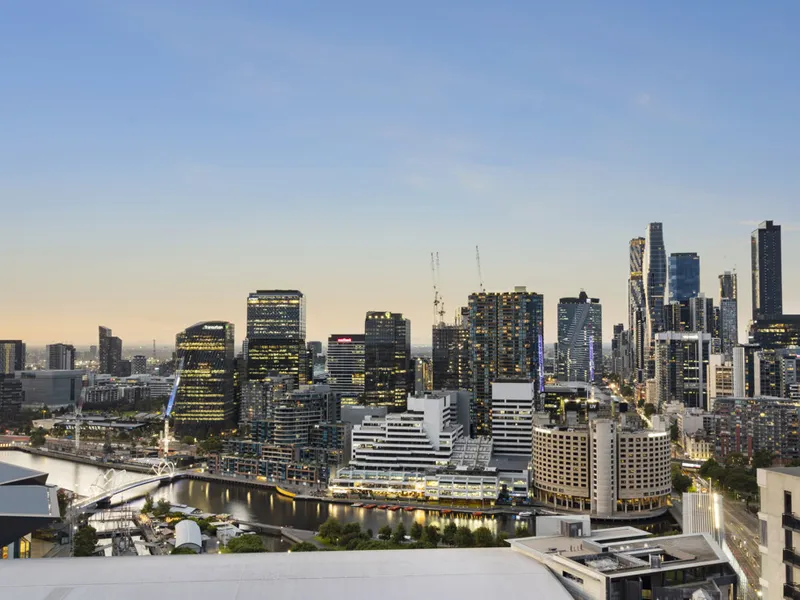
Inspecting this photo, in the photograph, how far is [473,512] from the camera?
762 inches

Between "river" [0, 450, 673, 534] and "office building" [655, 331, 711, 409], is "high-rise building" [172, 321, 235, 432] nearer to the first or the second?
"river" [0, 450, 673, 534]

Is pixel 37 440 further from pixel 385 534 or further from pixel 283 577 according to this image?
pixel 283 577

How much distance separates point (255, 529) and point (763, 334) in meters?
52.3

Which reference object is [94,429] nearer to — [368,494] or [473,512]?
[368,494]

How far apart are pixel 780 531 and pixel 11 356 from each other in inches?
2833

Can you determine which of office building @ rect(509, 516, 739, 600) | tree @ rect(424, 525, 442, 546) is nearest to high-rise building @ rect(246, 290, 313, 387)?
tree @ rect(424, 525, 442, 546)

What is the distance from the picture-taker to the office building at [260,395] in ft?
113

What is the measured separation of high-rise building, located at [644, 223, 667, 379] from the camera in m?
74.8

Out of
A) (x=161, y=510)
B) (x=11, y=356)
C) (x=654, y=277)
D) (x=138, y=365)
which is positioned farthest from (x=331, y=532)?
(x=654, y=277)

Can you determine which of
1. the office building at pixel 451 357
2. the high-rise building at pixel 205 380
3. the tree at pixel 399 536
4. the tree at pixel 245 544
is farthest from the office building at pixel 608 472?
the high-rise building at pixel 205 380

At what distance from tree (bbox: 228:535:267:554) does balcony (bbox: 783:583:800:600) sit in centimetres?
1136

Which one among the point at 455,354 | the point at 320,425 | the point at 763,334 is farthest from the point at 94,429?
the point at 763,334

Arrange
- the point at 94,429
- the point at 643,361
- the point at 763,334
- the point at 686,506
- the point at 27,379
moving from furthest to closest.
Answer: the point at 643,361
the point at 763,334
the point at 27,379
the point at 94,429
the point at 686,506

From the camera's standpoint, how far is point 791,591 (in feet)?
11.1
